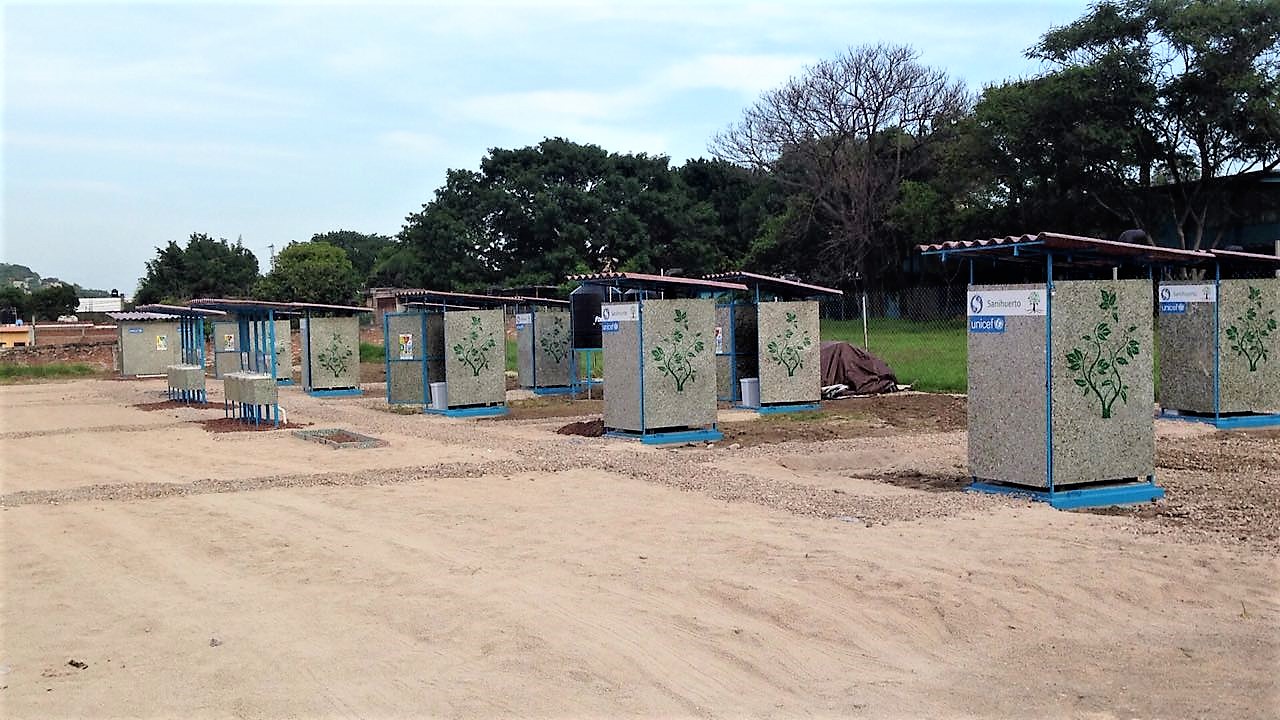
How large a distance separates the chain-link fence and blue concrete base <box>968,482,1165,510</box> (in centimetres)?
1151

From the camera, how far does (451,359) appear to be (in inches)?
818

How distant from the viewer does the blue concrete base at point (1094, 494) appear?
9.91 m

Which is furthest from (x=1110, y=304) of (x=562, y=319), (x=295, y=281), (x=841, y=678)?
(x=295, y=281)

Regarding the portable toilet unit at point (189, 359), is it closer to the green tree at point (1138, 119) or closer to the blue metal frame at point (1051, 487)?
the blue metal frame at point (1051, 487)

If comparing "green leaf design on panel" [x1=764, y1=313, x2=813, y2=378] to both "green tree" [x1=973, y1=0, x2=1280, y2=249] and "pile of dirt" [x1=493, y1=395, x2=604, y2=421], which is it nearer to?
"pile of dirt" [x1=493, y1=395, x2=604, y2=421]

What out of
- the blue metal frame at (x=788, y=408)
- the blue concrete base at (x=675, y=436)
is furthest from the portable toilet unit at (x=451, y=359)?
the blue concrete base at (x=675, y=436)

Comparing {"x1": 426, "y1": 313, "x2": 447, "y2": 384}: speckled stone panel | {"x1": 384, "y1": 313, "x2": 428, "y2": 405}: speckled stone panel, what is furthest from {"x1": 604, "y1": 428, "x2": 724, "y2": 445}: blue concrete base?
{"x1": 384, "y1": 313, "x2": 428, "y2": 405}: speckled stone panel

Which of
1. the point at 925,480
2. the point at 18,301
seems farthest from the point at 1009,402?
the point at 18,301

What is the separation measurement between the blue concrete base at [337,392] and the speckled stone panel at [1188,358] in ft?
57.9

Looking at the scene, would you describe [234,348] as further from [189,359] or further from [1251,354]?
[1251,354]

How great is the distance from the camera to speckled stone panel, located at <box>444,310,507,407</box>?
20.8 metres

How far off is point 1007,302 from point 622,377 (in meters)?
6.81

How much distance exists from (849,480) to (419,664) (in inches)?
266

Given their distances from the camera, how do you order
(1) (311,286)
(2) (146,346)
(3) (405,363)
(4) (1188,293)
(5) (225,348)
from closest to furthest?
1. (4) (1188,293)
2. (3) (405,363)
3. (5) (225,348)
4. (2) (146,346)
5. (1) (311,286)
